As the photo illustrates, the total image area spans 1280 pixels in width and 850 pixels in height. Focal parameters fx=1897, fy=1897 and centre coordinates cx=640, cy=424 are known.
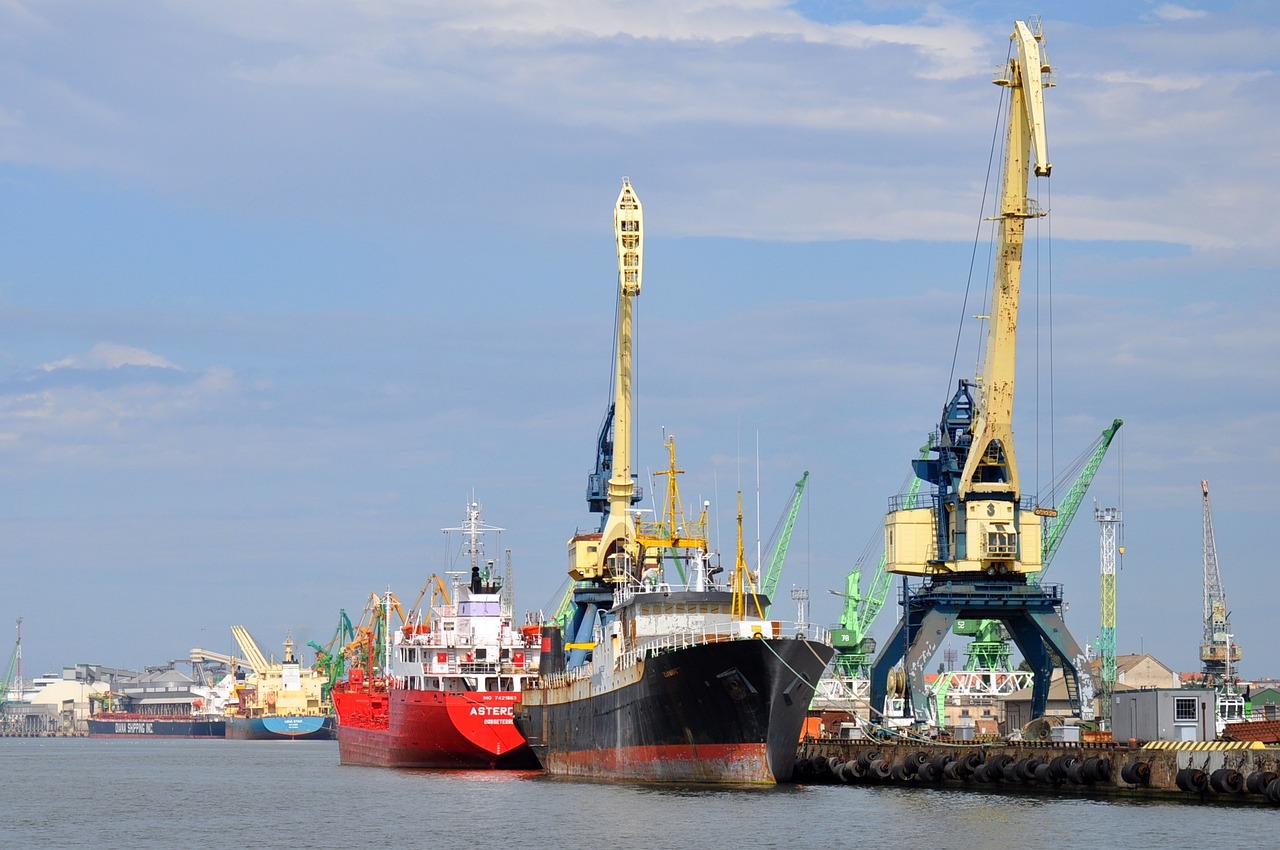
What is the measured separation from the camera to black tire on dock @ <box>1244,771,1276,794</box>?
52344mm

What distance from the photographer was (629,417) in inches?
4077

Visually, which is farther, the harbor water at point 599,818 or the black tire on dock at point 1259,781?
the black tire on dock at point 1259,781

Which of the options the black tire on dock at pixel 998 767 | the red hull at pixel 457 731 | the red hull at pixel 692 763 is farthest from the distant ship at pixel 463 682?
the black tire on dock at pixel 998 767

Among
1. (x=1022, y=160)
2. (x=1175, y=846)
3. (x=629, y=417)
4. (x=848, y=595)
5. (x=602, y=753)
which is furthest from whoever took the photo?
(x=848, y=595)

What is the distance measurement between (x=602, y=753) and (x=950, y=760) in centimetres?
1330

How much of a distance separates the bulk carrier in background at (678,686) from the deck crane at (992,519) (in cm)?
981

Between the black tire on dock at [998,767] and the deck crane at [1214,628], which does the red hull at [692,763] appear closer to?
the black tire on dock at [998,767]

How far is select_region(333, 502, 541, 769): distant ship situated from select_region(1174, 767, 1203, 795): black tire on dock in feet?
123

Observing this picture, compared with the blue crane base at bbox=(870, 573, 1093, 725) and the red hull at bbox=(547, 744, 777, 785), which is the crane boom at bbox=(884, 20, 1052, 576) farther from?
the red hull at bbox=(547, 744, 777, 785)

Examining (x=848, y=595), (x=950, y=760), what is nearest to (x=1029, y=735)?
(x=950, y=760)

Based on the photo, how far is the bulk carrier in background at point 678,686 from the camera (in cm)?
6059

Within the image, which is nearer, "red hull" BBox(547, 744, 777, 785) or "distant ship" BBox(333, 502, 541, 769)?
"red hull" BBox(547, 744, 777, 785)

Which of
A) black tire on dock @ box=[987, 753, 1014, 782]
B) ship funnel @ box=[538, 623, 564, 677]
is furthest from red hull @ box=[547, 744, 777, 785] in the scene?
ship funnel @ box=[538, 623, 564, 677]

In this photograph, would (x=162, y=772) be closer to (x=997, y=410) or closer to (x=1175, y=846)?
(x=997, y=410)
